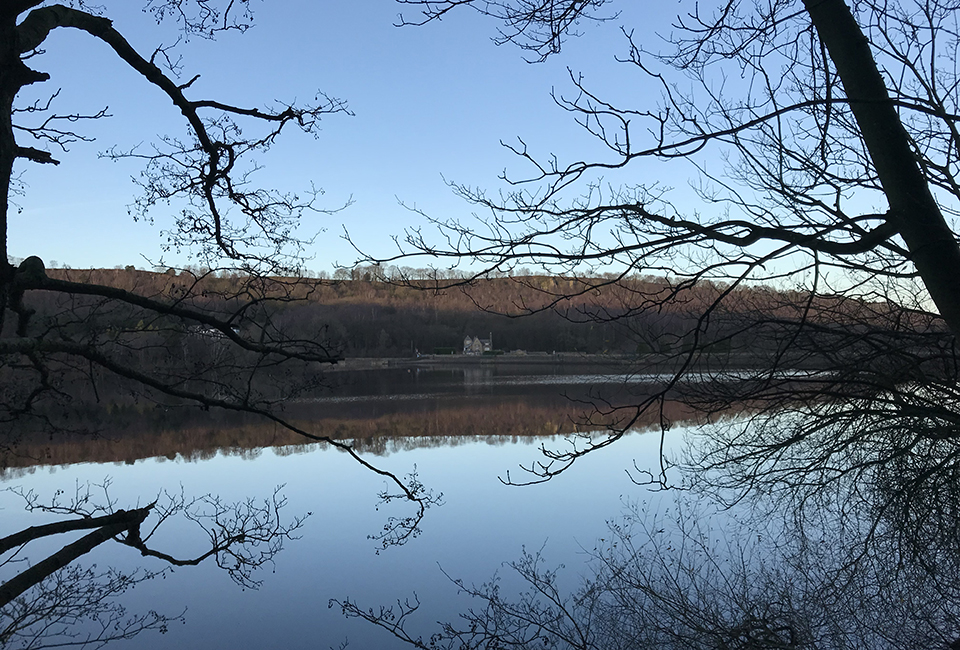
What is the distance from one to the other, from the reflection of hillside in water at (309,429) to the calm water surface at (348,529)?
0.56 metres

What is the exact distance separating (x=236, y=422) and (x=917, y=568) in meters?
19.5

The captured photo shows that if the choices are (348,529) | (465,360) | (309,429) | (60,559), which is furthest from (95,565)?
(465,360)

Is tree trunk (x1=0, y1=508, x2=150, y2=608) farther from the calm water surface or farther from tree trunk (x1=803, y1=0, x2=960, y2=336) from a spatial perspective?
tree trunk (x1=803, y1=0, x2=960, y2=336)

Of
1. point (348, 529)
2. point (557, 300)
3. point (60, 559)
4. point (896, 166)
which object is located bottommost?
point (348, 529)

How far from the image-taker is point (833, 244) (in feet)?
7.98

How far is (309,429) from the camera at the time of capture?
18.5m

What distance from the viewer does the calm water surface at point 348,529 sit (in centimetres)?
751

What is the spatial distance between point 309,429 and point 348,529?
8402 millimetres

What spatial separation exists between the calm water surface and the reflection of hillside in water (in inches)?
21.9

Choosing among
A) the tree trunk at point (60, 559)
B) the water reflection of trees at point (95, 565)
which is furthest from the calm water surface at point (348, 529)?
the tree trunk at point (60, 559)

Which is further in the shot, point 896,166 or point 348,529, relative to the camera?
point 348,529

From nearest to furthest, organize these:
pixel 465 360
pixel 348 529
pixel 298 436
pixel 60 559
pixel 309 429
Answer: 1. pixel 60 559
2. pixel 348 529
3. pixel 309 429
4. pixel 298 436
5. pixel 465 360

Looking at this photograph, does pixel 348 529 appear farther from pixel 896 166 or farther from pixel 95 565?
pixel 896 166

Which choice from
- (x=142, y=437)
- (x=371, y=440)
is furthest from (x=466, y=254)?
(x=142, y=437)
